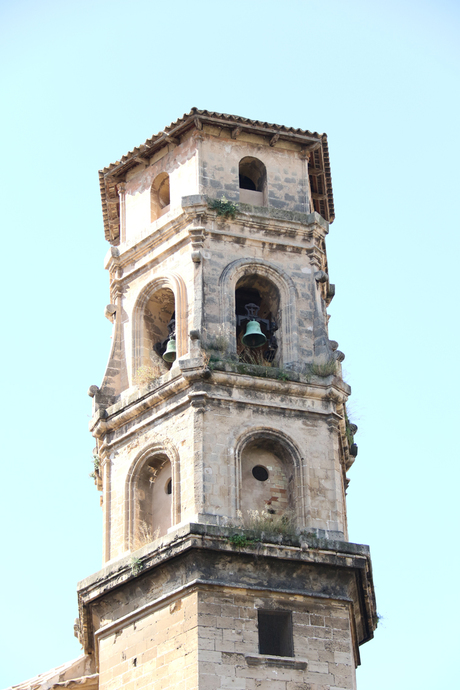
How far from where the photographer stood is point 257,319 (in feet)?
102

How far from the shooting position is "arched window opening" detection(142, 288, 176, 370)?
3108cm

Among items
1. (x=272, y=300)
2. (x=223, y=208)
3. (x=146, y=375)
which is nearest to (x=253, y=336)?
(x=272, y=300)

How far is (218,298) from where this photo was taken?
99.8 ft

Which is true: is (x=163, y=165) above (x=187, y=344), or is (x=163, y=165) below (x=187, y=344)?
above

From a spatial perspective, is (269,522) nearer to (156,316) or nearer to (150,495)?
(150,495)

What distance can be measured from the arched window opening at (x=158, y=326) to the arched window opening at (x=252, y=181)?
9.49 ft

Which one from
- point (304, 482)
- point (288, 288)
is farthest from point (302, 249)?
point (304, 482)

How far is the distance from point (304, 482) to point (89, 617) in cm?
490

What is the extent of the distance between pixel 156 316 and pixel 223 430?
4.48 m

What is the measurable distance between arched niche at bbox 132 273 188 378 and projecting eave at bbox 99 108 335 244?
365cm

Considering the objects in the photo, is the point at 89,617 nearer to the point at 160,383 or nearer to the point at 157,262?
the point at 160,383

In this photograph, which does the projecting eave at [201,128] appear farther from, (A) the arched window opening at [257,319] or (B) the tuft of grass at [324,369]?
(B) the tuft of grass at [324,369]

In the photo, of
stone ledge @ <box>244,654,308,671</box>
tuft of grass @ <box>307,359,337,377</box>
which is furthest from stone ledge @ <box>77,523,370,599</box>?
tuft of grass @ <box>307,359,337,377</box>

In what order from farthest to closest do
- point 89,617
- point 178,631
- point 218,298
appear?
point 218,298 → point 89,617 → point 178,631
